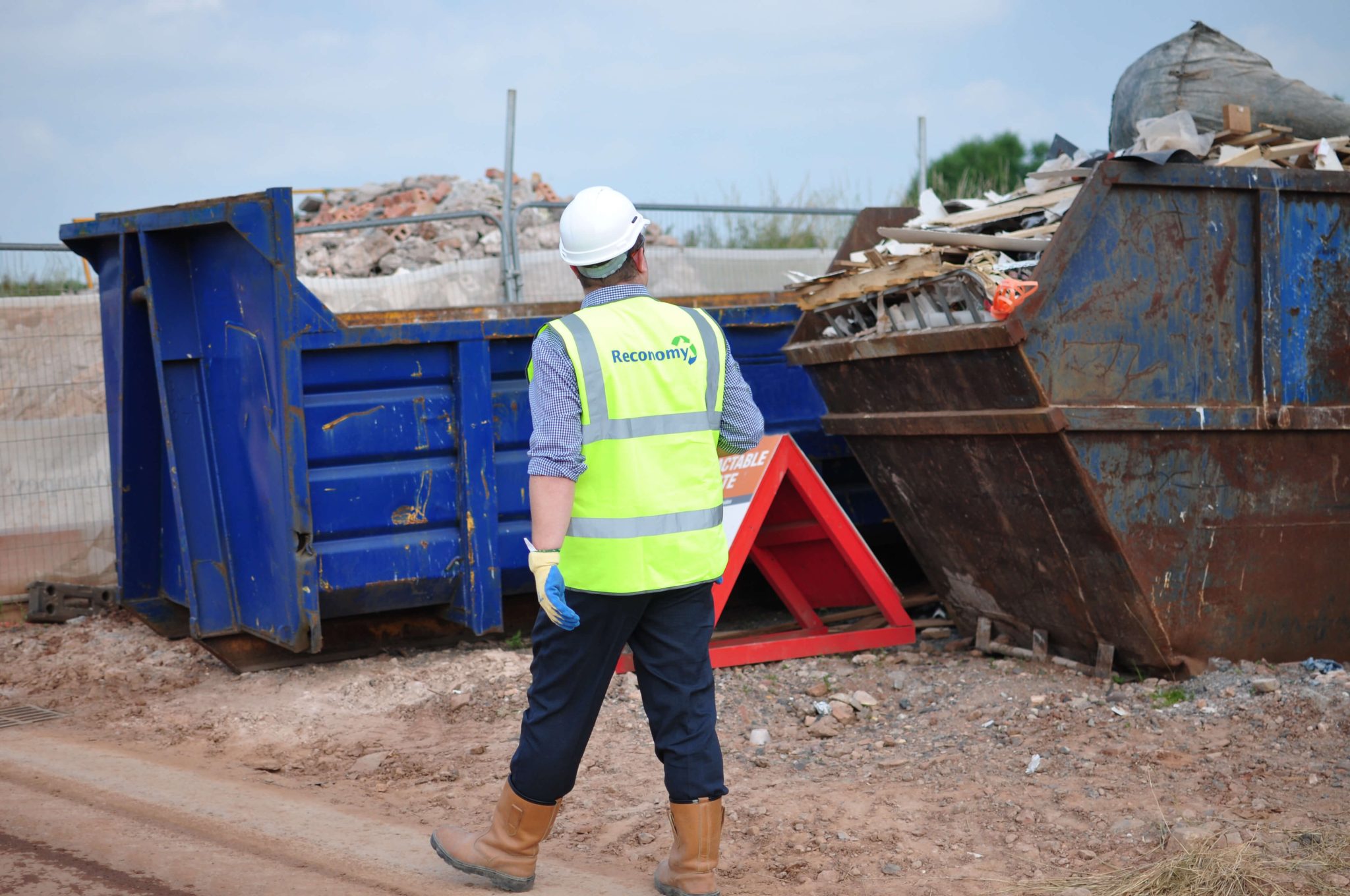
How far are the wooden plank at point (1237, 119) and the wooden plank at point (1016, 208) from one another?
0.60 m

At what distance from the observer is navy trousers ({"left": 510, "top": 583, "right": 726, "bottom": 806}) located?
304cm

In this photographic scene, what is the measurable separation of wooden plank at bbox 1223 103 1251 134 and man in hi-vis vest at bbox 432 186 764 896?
2.93 m

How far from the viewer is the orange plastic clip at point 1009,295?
411cm

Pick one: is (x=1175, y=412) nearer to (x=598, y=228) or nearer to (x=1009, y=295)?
(x=1009, y=295)

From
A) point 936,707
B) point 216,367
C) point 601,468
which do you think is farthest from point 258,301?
point 936,707

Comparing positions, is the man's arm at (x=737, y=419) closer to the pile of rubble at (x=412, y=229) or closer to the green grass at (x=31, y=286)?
the green grass at (x=31, y=286)

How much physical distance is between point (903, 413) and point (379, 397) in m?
2.09

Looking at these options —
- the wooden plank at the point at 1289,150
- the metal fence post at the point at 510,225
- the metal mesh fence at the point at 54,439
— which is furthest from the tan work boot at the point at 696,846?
the metal fence post at the point at 510,225

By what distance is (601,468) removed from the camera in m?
2.98

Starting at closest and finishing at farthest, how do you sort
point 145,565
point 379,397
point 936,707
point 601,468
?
point 601,468 < point 936,707 < point 379,397 < point 145,565

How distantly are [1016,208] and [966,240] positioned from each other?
24.2 inches

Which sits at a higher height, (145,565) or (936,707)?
(145,565)

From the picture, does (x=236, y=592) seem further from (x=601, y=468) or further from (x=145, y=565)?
(x=601, y=468)

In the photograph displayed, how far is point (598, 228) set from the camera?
9.95 feet
